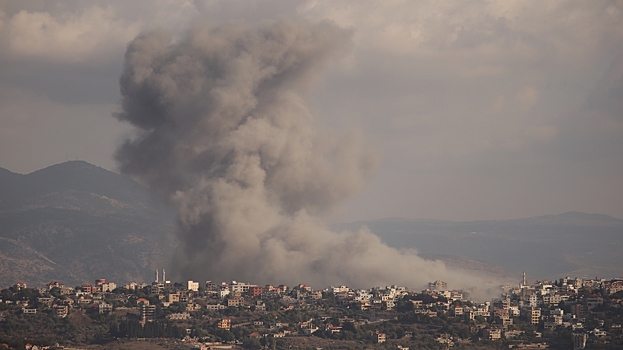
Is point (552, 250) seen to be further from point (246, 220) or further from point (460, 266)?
point (246, 220)

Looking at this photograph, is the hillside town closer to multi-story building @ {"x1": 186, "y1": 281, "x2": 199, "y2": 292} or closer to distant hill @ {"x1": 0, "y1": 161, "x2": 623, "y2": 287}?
multi-story building @ {"x1": 186, "y1": 281, "x2": 199, "y2": 292}

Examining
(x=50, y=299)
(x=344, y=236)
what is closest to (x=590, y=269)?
(x=344, y=236)

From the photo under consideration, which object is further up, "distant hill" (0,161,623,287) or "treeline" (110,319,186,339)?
"distant hill" (0,161,623,287)

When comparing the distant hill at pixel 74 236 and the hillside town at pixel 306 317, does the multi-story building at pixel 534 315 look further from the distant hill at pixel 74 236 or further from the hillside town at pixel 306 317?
the distant hill at pixel 74 236

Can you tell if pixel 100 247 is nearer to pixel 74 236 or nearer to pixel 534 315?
pixel 74 236

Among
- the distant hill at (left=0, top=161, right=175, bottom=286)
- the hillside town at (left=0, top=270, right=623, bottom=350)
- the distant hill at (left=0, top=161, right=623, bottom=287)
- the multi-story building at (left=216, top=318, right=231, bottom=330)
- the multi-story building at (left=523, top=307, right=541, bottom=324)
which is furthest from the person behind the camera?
the distant hill at (left=0, top=161, right=623, bottom=287)

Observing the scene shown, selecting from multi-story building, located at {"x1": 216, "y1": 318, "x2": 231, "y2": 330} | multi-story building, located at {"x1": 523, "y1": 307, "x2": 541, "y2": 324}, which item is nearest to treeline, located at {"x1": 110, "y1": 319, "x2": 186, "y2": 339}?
multi-story building, located at {"x1": 216, "y1": 318, "x2": 231, "y2": 330}

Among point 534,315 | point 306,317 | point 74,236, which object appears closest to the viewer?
point 306,317

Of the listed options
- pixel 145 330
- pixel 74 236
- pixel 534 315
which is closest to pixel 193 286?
pixel 145 330
